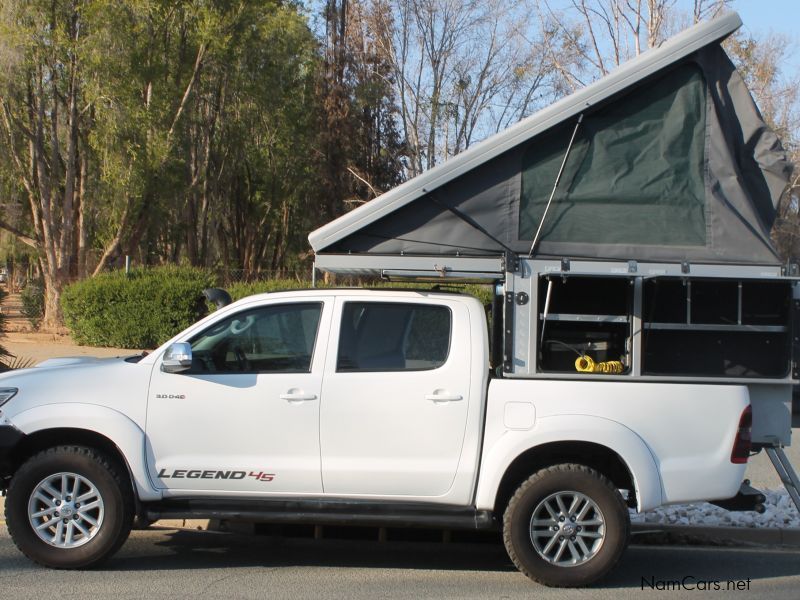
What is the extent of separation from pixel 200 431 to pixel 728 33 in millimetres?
4579

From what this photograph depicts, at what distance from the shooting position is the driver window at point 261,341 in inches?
247

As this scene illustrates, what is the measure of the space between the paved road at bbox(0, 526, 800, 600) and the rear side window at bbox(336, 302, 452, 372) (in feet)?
4.93

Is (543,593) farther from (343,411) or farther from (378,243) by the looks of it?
(378,243)

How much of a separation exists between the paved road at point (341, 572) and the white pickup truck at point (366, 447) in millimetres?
282

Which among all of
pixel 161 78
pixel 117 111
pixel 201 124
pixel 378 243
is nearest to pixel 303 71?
pixel 201 124

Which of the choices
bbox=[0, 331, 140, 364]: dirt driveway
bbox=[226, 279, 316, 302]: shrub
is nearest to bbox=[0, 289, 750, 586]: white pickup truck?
bbox=[0, 331, 140, 364]: dirt driveway

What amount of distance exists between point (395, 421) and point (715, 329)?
2255 mm

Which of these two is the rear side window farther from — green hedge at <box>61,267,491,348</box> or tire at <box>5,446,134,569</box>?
green hedge at <box>61,267,491,348</box>

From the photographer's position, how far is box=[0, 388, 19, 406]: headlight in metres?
6.15

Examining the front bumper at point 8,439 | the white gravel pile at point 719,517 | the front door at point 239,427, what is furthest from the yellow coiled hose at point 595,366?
the front bumper at point 8,439

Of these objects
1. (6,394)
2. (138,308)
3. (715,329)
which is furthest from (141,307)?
(715,329)

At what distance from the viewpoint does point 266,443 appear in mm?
6078

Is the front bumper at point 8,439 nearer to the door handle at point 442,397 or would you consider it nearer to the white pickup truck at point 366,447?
the white pickup truck at point 366,447

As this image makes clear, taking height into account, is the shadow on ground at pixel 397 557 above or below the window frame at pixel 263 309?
below
